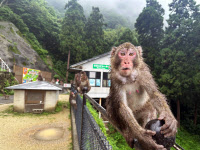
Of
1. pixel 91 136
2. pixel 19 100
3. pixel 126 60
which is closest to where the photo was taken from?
pixel 126 60

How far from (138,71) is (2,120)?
6.28 metres

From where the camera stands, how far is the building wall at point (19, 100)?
6957 millimetres

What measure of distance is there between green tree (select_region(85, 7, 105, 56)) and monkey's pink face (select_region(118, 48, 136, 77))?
19.9 metres

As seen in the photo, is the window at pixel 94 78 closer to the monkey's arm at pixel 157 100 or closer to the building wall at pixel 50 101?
the building wall at pixel 50 101

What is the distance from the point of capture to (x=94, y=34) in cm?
2231

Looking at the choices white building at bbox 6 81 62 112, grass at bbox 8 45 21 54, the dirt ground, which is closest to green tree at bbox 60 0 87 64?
grass at bbox 8 45 21 54

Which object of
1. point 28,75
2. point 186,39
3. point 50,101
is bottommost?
point 50,101

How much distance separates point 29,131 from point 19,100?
8.33 ft

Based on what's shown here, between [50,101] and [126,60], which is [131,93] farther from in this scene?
[50,101]

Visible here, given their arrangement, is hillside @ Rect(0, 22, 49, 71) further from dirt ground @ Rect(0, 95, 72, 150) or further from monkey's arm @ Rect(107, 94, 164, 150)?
monkey's arm @ Rect(107, 94, 164, 150)

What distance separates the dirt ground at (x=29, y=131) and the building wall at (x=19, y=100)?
1.77 feet

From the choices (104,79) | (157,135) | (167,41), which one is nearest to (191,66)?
(167,41)

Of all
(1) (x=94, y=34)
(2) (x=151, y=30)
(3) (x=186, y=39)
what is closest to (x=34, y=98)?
(3) (x=186, y=39)

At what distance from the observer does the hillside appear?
56.4ft
